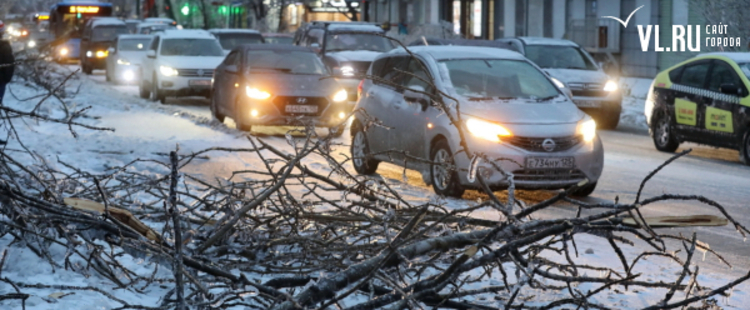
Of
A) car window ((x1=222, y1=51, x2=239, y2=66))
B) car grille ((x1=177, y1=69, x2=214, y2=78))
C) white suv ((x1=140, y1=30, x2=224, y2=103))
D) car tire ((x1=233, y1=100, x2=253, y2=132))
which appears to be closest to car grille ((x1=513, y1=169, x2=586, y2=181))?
car tire ((x1=233, y1=100, x2=253, y2=132))

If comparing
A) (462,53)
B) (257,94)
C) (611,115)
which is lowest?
(611,115)

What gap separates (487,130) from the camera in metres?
9.69

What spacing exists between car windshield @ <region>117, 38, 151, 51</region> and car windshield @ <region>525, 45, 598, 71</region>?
1426 cm

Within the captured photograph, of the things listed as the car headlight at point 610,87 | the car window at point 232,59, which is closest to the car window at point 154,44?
the car window at point 232,59

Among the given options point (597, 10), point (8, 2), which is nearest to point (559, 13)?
point (597, 10)

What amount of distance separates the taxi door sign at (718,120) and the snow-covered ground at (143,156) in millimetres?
4289

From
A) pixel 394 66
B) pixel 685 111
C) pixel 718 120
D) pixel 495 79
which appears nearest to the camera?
pixel 495 79

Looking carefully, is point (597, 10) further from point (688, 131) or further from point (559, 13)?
point (688, 131)

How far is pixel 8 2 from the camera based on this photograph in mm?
20875

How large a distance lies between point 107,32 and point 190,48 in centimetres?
1598

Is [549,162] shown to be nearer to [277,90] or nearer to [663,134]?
[663,134]

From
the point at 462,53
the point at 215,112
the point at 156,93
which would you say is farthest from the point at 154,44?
the point at 462,53

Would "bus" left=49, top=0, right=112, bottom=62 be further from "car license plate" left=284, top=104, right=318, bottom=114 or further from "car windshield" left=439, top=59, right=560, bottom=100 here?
"car windshield" left=439, top=59, right=560, bottom=100

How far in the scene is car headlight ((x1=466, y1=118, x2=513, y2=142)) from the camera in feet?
31.6
